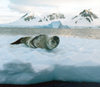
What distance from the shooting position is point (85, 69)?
2.22 meters

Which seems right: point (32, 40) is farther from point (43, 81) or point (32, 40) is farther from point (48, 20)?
point (48, 20)

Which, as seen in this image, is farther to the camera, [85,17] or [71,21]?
[85,17]

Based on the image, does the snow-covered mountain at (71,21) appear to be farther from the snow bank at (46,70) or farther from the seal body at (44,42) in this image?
the snow bank at (46,70)

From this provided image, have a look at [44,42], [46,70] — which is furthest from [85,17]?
[46,70]

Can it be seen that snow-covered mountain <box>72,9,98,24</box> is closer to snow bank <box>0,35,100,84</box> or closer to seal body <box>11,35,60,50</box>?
seal body <box>11,35,60,50</box>

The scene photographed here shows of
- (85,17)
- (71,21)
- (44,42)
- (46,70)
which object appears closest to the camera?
(46,70)

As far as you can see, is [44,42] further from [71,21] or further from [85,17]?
[85,17]

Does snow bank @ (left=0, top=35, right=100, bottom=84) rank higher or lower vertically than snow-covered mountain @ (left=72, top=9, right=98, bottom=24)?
lower

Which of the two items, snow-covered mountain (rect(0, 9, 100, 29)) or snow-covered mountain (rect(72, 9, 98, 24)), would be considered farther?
snow-covered mountain (rect(72, 9, 98, 24))

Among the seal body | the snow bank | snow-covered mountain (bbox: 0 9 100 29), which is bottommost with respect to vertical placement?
the snow bank

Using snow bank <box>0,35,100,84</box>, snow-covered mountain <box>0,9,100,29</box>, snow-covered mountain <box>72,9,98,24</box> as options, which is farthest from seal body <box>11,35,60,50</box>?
snow-covered mountain <box>72,9,98,24</box>

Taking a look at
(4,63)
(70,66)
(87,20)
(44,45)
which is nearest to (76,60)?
(70,66)

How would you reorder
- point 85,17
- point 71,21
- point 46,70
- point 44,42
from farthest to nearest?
point 85,17
point 71,21
point 44,42
point 46,70

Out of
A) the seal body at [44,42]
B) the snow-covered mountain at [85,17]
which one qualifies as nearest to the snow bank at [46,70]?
the seal body at [44,42]
